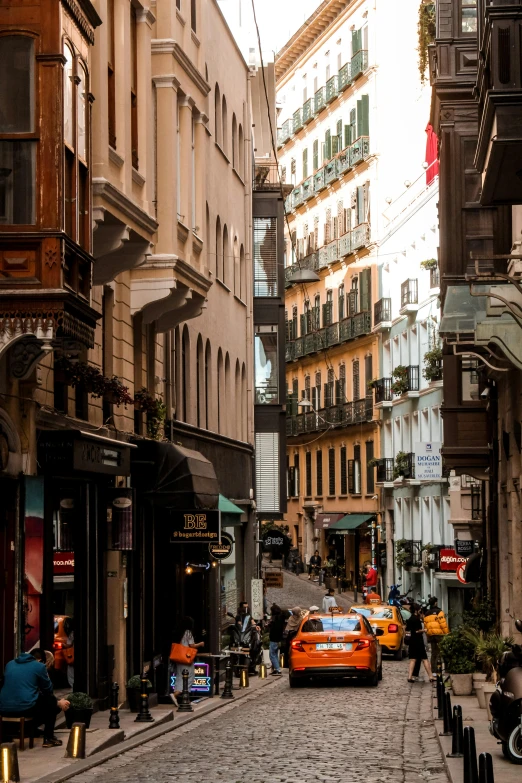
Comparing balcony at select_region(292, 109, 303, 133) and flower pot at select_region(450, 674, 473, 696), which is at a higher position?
balcony at select_region(292, 109, 303, 133)

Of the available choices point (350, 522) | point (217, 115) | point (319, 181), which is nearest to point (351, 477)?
point (350, 522)

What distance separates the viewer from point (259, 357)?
1953 inches

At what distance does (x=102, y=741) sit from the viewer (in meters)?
19.8

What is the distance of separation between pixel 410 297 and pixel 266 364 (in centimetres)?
1565

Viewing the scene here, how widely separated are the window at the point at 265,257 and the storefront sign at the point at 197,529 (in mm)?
20550

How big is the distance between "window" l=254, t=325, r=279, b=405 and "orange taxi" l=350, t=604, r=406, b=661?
8879 mm

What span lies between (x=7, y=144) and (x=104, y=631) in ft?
32.6

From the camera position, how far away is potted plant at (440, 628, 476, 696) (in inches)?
1023

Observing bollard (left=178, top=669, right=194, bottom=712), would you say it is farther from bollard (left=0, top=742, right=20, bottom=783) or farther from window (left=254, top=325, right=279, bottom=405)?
window (left=254, top=325, right=279, bottom=405)

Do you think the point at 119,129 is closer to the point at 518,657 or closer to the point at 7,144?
the point at 7,144

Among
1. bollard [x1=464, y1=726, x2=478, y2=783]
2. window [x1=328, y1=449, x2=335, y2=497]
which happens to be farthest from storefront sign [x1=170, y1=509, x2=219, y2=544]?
window [x1=328, y1=449, x2=335, y2=497]

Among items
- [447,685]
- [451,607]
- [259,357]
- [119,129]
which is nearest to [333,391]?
[451,607]

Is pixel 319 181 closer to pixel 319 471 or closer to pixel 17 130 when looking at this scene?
pixel 319 471

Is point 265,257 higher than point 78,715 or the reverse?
higher
